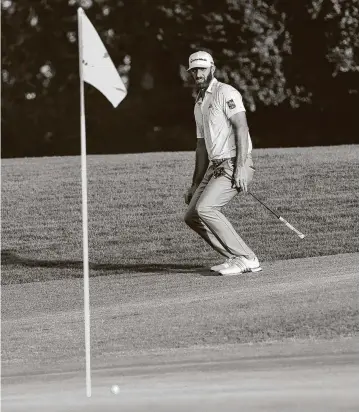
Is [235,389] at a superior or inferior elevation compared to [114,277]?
superior

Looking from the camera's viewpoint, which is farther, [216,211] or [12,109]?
[12,109]

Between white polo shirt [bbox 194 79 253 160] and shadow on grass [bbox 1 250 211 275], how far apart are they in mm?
1666

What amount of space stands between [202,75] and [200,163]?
38.7 inches

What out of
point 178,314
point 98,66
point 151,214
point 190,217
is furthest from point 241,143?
point 151,214

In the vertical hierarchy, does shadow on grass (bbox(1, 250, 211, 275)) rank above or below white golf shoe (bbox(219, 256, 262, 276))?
below

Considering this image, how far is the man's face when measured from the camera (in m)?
12.1

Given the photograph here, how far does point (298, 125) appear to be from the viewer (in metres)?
36.2

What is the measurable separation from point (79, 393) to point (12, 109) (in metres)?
30.8

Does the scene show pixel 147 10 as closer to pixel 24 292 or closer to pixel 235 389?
pixel 24 292

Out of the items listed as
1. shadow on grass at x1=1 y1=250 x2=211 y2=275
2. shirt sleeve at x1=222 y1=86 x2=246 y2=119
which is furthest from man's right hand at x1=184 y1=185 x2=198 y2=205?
shirt sleeve at x1=222 y1=86 x2=246 y2=119

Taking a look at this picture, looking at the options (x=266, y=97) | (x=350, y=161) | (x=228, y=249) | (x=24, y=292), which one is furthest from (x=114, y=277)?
(x=266, y=97)

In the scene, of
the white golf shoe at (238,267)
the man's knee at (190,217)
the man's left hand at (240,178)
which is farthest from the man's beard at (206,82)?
the white golf shoe at (238,267)

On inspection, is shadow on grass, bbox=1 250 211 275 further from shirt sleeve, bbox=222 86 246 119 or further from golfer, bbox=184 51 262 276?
shirt sleeve, bbox=222 86 246 119

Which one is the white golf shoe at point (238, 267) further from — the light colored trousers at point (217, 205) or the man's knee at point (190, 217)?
the man's knee at point (190, 217)
